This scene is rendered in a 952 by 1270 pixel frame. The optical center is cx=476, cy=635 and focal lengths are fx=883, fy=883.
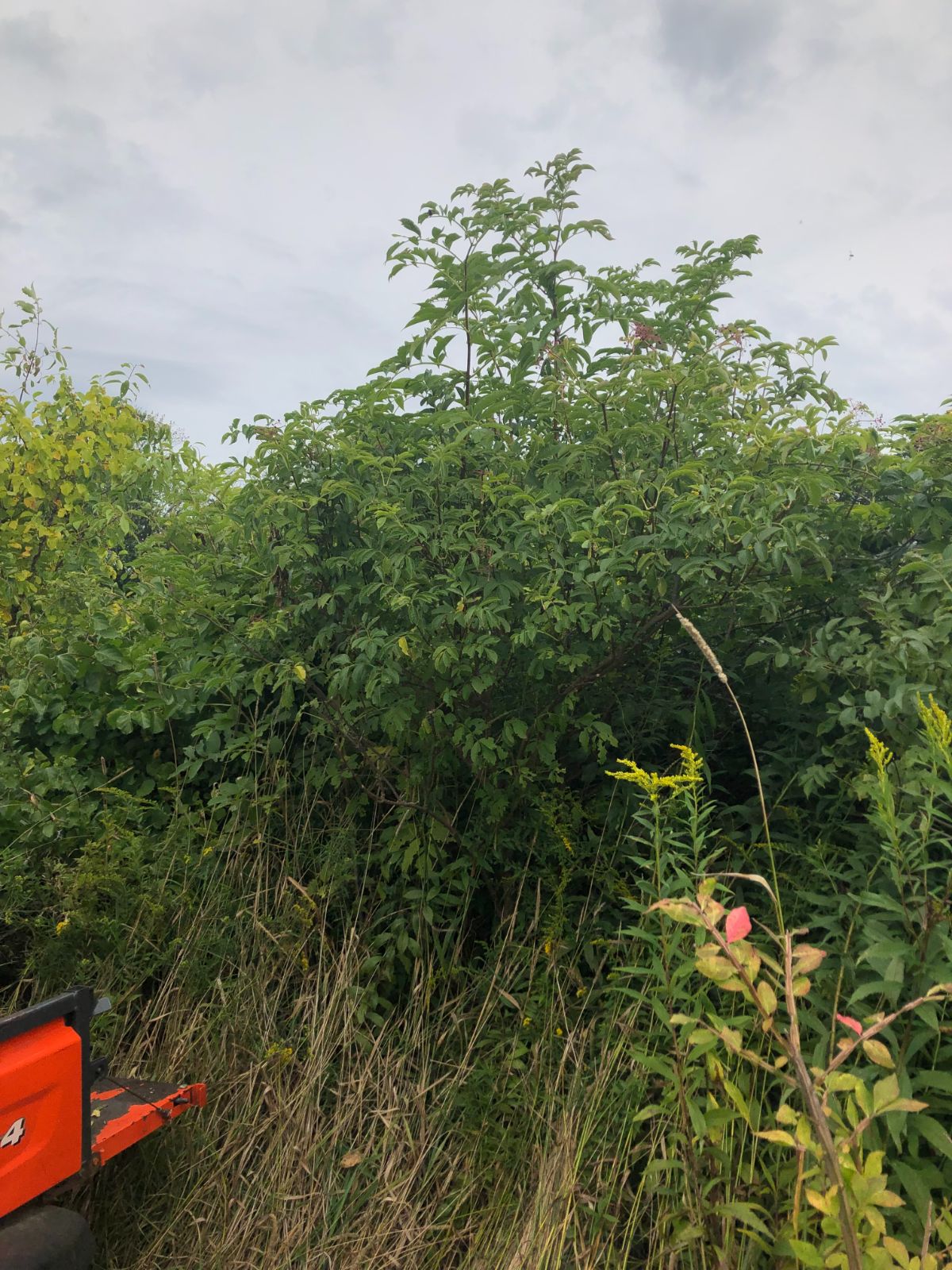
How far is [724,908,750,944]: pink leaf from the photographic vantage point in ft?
4.20

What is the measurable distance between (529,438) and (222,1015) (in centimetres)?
222

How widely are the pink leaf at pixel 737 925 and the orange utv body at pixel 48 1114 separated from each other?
1.81 meters

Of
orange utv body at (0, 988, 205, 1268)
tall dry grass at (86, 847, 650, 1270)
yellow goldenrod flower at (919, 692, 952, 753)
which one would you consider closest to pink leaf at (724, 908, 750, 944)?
yellow goldenrod flower at (919, 692, 952, 753)

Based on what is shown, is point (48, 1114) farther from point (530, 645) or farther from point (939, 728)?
point (939, 728)

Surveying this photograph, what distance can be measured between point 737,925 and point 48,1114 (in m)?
1.91

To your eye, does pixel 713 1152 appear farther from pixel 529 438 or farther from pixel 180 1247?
pixel 529 438

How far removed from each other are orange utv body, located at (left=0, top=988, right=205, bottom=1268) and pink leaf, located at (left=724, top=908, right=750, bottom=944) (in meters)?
1.81

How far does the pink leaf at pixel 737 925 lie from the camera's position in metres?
1.28

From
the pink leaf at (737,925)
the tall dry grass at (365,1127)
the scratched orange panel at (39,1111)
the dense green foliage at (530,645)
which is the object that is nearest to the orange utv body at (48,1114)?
the scratched orange panel at (39,1111)

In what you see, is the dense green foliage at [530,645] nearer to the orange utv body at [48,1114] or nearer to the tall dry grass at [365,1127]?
the tall dry grass at [365,1127]

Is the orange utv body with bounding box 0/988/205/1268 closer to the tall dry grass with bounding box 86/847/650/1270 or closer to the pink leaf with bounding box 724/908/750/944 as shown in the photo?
the tall dry grass with bounding box 86/847/650/1270

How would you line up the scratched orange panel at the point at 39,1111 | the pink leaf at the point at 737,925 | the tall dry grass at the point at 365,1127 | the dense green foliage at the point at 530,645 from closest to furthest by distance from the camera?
1. the pink leaf at the point at 737,925
2. the scratched orange panel at the point at 39,1111
3. the tall dry grass at the point at 365,1127
4. the dense green foliage at the point at 530,645

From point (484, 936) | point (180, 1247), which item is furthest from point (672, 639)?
point (180, 1247)

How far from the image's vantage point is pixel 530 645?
9.82 feet
